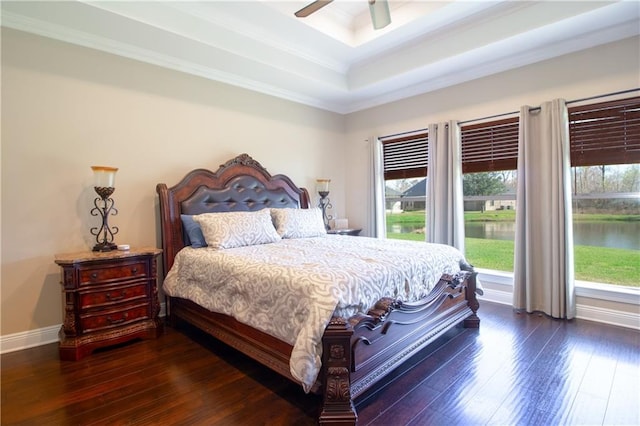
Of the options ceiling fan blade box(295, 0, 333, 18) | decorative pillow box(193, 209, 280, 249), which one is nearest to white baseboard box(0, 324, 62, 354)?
decorative pillow box(193, 209, 280, 249)

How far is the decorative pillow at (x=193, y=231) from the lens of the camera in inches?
124

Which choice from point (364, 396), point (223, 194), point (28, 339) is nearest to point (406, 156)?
point (223, 194)

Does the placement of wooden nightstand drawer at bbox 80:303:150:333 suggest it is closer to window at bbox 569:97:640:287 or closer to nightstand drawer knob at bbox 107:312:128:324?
nightstand drawer knob at bbox 107:312:128:324

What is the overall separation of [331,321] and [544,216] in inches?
111

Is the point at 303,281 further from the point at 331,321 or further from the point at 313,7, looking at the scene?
the point at 313,7

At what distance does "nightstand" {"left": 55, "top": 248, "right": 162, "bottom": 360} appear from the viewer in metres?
2.43

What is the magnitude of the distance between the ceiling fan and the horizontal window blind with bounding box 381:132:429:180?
2055 millimetres

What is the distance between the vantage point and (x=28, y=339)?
2652mm

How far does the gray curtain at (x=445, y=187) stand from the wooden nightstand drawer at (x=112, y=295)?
327cm

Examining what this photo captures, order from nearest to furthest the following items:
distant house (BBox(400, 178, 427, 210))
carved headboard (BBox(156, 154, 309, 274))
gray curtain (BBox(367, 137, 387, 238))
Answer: carved headboard (BBox(156, 154, 309, 274))
distant house (BBox(400, 178, 427, 210))
gray curtain (BBox(367, 137, 387, 238))

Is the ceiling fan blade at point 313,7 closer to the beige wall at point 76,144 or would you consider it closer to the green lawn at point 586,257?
the beige wall at point 76,144

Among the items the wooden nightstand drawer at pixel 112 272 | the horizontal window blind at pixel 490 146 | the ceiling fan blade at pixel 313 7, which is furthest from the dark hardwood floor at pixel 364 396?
the ceiling fan blade at pixel 313 7

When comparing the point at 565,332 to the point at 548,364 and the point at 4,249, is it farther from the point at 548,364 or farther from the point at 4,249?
the point at 4,249

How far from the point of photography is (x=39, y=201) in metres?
2.70
